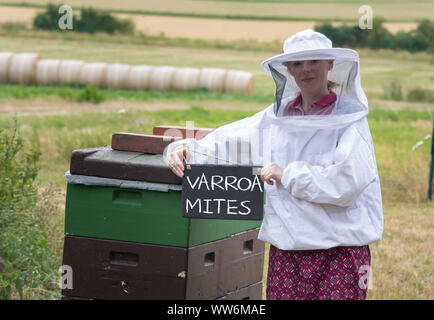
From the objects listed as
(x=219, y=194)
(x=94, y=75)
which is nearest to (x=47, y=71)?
(x=94, y=75)

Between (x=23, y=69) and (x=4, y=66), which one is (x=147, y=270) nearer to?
(x=23, y=69)

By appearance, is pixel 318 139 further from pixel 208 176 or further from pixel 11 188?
pixel 11 188

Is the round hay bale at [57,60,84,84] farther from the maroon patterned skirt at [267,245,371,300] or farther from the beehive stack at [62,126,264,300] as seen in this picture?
the maroon patterned skirt at [267,245,371,300]

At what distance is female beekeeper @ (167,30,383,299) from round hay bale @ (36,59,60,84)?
23.0 metres

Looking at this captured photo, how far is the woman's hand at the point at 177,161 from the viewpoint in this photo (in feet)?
10.9

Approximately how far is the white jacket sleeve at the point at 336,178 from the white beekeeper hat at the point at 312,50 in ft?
1.15

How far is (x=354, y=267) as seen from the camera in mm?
3045

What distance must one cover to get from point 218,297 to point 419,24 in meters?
19.0

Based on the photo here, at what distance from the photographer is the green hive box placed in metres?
3.49

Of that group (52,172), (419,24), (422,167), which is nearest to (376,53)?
(419,24)

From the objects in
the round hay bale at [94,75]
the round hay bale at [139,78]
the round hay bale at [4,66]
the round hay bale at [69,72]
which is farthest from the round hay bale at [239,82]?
the round hay bale at [4,66]

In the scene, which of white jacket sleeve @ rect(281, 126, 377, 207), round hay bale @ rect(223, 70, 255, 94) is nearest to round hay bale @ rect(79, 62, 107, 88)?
round hay bale @ rect(223, 70, 255, 94)

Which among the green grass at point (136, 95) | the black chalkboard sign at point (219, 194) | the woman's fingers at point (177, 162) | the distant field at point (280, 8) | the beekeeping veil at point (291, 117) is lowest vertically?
the green grass at point (136, 95)

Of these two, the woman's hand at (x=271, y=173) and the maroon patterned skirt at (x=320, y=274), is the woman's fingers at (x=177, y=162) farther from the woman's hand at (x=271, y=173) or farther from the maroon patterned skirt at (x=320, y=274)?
the maroon patterned skirt at (x=320, y=274)
